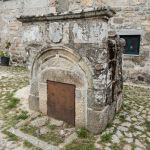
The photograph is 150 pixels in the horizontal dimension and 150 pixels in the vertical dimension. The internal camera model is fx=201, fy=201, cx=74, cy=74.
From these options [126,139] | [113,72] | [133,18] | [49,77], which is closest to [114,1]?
→ [133,18]

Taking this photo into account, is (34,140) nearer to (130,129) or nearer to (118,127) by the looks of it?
(118,127)

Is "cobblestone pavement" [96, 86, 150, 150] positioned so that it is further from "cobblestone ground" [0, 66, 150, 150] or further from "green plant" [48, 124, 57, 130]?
"green plant" [48, 124, 57, 130]

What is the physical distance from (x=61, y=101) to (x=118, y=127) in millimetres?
1239

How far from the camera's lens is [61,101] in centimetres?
403

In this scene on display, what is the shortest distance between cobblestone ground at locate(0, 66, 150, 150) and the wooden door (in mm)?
653

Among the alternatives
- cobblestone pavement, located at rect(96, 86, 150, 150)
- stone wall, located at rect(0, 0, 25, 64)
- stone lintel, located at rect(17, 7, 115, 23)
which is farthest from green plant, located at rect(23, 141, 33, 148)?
stone wall, located at rect(0, 0, 25, 64)

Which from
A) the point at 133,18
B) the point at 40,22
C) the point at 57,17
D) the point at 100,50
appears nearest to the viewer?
the point at 100,50

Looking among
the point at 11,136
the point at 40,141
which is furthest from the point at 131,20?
the point at 11,136

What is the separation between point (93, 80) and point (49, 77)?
1044 mm

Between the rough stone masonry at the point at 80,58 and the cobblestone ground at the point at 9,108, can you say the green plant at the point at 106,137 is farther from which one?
the cobblestone ground at the point at 9,108

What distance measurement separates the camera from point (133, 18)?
7.12 metres

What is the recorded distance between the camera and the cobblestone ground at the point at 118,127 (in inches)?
131

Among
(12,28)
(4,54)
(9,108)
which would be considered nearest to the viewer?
(9,108)

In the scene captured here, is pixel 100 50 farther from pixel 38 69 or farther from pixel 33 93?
pixel 33 93
